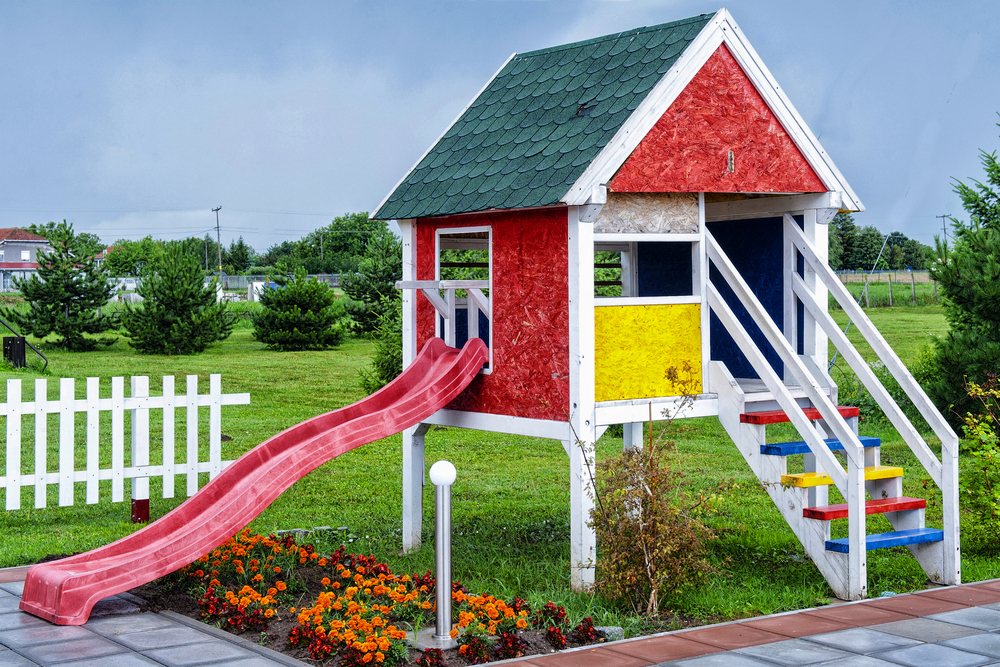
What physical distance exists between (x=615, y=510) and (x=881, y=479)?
7.70 feet

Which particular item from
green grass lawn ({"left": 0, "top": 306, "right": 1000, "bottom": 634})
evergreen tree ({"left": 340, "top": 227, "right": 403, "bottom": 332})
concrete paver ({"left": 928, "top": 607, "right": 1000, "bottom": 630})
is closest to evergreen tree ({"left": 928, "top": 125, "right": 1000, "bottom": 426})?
green grass lawn ({"left": 0, "top": 306, "right": 1000, "bottom": 634})

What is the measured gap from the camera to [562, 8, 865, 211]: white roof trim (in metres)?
7.86

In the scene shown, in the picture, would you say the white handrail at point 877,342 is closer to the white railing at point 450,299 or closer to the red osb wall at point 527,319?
the red osb wall at point 527,319

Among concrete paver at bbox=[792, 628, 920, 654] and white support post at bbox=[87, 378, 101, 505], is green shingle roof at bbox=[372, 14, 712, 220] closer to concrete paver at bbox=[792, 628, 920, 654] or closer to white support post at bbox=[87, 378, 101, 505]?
white support post at bbox=[87, 378, 101, 505]

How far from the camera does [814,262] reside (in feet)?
29.7

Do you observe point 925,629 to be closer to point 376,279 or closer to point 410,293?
point 410,293

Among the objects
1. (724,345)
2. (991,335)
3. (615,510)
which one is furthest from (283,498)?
(991,335)

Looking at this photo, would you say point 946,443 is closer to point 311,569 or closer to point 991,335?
point 311,569

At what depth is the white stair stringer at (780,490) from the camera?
782 cm

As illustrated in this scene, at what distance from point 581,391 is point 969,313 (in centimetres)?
819

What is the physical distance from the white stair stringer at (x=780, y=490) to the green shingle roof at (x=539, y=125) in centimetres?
204

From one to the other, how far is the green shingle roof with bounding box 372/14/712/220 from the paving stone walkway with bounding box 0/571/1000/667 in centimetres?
314

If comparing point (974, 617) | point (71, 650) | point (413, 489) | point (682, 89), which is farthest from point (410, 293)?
point (974, 617)

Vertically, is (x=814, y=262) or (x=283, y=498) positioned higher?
(x=814, y=262)
